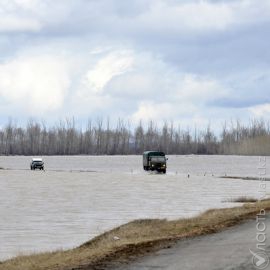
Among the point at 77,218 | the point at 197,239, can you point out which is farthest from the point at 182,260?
the point at 77,218

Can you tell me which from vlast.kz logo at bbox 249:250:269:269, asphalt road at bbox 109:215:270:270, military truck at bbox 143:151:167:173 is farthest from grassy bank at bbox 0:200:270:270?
military truck at bbox 143:151:167:173

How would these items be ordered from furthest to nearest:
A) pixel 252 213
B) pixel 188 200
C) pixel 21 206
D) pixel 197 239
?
pixel 188 200, pixel 21 206, pixel 252 213, pixel 197 239

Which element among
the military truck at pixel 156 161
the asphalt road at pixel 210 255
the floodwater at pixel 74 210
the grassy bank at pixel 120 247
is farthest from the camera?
the military truck at pixel 156 161

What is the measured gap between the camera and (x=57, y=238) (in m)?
24.2

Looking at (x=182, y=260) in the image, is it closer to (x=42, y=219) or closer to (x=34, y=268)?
(x=34, y=268)

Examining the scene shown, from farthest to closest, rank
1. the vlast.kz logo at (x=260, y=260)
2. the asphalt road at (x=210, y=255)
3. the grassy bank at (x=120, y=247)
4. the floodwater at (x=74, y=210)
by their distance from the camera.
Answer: the floodwater at (x=74, y=210) < the grassy bank at (x=120, y=247) < the asphalt road at (x=210, y=255) < the vlast.kz logo at (x=260, y=260)

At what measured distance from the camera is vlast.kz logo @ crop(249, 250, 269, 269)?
1186cm

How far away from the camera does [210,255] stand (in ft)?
44.6

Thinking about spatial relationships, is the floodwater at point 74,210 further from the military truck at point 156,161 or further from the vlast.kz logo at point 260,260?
the military truck at point 156,161

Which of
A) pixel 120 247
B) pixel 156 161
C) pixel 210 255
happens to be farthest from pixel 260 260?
pixel 156 161

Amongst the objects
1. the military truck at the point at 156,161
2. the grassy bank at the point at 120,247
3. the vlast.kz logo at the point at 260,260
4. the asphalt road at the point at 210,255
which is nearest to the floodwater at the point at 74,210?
the grassy bank at the point at 120,247

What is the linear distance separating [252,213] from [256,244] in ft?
28.1

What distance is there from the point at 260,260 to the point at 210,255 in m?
1.43

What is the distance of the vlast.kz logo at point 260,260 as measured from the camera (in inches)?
467
